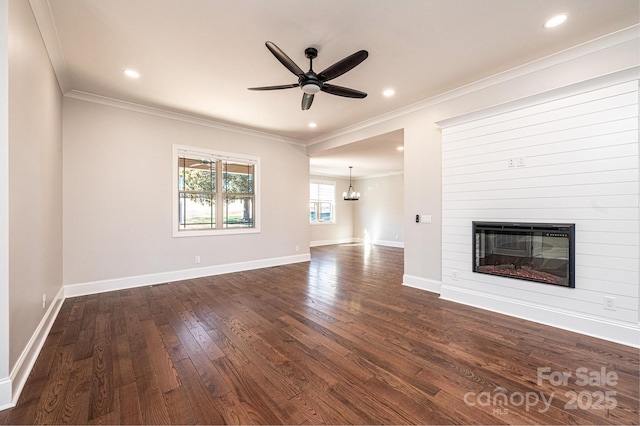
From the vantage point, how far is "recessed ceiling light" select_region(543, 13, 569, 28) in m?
2.36

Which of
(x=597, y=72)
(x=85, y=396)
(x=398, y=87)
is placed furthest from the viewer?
(x=398, y=87)

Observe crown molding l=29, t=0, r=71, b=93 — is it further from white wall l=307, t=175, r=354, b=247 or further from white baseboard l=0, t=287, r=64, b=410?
white wall l=307, t=175, r=354, b=247

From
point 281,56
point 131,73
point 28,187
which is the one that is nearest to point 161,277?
point 28,187

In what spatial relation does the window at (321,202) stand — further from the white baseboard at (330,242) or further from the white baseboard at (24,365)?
the white baseboard at (24,365)

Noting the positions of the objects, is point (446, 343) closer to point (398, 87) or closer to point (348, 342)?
point (348, 342)

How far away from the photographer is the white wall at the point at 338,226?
10.3 metres

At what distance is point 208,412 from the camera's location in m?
1.65

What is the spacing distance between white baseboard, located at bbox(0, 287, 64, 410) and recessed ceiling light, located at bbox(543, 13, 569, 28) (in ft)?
16.4

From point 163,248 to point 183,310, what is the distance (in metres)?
1.77

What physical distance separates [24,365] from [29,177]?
147 cm

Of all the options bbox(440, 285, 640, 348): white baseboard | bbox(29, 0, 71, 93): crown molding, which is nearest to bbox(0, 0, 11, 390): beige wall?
bbox(29, 0, 71, 93): crown molding

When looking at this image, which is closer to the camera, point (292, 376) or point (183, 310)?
point (292, 376)

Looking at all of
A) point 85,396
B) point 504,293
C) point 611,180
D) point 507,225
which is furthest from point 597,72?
point 85,396

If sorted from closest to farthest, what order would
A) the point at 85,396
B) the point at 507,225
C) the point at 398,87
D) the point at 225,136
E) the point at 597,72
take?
1. the point at 85,396
2. the point at 597,72
3. the point at 507,225
4. the point at 398,87
5. the point at 225,136
